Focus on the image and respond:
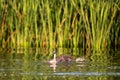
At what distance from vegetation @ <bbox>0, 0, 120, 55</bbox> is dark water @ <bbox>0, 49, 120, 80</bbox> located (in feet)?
5.12

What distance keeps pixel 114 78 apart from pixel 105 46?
18.3 ft

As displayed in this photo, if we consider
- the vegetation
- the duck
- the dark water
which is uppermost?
the vegetation

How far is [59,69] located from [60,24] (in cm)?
422

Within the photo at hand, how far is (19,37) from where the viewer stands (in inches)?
639

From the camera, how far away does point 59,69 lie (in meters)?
11.6

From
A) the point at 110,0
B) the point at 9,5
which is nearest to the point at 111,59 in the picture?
the point at 110,0

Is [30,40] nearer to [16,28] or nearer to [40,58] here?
[16,28]

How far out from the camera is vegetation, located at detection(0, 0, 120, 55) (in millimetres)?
15148

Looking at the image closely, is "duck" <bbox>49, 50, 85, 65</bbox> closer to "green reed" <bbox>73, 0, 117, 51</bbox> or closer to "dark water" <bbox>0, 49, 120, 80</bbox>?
"dark water" <bbox>0, 49, 120, 80</bbox>

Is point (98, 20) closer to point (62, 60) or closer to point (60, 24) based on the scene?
point (60, 24)

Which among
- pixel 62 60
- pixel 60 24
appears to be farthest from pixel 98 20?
pixel 62 60

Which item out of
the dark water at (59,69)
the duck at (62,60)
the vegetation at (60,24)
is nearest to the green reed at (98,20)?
the vegetation at (60,24)

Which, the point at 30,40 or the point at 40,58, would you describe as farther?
the point at 30,40

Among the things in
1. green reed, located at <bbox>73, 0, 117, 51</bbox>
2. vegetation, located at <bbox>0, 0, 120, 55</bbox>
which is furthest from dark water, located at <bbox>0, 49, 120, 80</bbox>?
vegetation, located at <bbox>0, 0, 120, 55</bbox>
